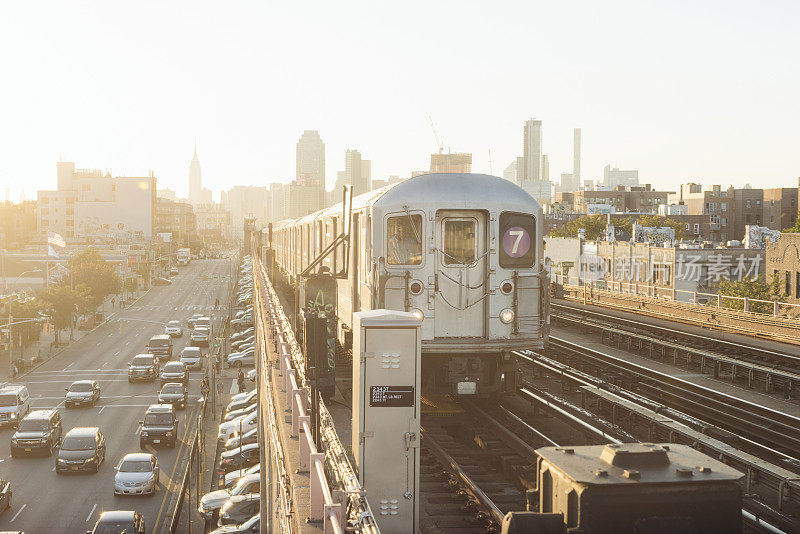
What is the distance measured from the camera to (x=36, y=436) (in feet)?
97.9

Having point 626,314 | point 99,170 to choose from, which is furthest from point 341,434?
point 99,170

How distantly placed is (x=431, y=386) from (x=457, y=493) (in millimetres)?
3172

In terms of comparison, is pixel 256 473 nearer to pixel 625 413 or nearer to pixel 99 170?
pixel 625 413

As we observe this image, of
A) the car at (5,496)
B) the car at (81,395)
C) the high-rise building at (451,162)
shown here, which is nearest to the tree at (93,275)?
the car at (81,395)

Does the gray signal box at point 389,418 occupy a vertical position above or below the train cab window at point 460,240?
below

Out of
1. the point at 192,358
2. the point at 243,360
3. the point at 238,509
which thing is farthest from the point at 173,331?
the point at 238,509

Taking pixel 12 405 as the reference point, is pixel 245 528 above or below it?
above

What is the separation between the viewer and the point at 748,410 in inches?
587

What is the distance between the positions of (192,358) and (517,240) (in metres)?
39.4

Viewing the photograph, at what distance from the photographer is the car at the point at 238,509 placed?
2094 centimetres

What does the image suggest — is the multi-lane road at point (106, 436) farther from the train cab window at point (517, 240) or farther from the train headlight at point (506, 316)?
the train cab window at point (517, 240)

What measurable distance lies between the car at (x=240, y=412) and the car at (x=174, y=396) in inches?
151

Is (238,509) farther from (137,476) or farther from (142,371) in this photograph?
(142,371)

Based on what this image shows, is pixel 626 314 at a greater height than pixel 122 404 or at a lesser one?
greater
